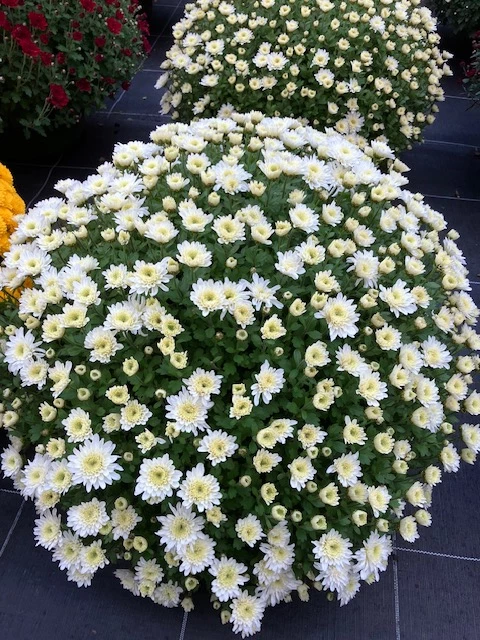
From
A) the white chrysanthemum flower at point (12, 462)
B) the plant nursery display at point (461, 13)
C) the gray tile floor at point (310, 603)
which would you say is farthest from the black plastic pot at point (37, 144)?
the plant nursery display at point (461, 13)

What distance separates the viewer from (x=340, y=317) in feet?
5.80

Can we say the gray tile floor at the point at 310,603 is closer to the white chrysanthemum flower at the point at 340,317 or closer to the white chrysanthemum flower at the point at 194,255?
the white chrysanthemum flower at the point at 340,317

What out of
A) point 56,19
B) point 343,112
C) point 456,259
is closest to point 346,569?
point 456,259

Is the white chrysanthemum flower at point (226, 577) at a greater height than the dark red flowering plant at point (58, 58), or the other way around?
the dark red flowering plant at point (58, 58)

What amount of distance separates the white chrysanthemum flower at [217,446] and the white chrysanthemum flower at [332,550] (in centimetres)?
37

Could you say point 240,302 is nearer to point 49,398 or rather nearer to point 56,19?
point 49,398

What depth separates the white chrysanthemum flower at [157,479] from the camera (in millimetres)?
1625

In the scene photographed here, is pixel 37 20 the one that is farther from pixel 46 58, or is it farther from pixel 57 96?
pixel 57 96

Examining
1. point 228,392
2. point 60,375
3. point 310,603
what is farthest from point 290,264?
point 310,603

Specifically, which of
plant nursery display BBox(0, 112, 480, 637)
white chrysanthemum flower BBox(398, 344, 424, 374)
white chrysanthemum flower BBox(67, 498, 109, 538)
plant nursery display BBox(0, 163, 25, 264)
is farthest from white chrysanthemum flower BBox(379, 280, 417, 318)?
plant nursery display BBox(0, 163, 25, 264)

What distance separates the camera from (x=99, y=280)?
1889mm

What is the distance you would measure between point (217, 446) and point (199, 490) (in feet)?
0.42

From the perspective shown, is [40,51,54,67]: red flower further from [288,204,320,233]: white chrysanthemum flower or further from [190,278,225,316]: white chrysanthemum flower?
[190,278,225,316]: white chrysanthemum flower

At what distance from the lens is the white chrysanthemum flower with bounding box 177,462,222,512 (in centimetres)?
164
